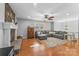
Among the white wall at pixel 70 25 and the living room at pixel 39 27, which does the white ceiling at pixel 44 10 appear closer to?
the living room at pixel 39 27

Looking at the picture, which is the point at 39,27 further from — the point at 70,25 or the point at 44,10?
the point at 70,25

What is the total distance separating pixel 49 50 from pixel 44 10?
3.28 feet

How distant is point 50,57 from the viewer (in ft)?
8.39

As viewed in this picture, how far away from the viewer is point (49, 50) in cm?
267

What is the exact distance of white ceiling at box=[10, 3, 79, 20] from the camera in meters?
2.58

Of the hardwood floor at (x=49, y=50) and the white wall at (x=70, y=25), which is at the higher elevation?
the white wall at (x=70, y=25)

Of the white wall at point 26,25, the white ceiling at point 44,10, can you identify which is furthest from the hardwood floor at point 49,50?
the white ceiling at point 44,10

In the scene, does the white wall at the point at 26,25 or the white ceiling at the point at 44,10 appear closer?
the white ceiling at the point at 44,10

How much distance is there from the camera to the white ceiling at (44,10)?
2580 mm

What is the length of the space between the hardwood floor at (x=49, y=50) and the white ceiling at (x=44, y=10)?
0.66m

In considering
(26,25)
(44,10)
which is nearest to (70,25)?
(44,10)

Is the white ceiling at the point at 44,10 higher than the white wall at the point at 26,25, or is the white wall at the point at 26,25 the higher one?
Result: the white ceiling at the point at 44,10

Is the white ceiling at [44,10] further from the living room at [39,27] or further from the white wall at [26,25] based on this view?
the white wall at [26,25]

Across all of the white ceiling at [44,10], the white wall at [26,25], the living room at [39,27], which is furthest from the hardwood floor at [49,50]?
the white ceiling at [44,10]
